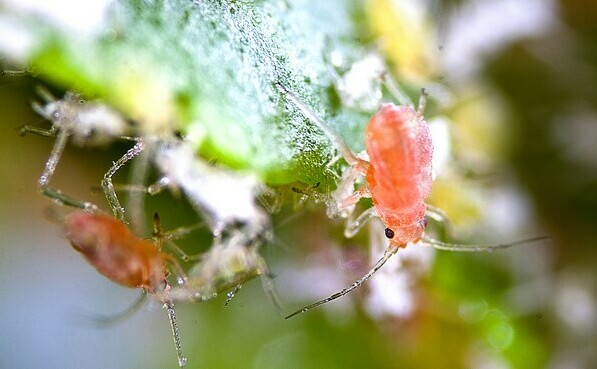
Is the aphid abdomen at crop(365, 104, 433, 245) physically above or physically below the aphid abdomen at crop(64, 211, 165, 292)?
above

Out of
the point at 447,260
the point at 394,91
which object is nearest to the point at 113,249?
the point at 394,91

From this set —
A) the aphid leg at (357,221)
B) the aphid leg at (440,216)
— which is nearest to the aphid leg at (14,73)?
the aphid leg at (357,221)

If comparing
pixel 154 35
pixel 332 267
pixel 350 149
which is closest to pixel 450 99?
pixel 332 267

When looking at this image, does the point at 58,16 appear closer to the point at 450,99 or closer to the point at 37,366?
the point at 37,366

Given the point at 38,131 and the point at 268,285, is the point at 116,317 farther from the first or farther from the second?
the point at 38,131

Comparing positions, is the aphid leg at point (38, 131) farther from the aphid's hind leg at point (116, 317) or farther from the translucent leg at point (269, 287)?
the translucent leg at point (269, 287)

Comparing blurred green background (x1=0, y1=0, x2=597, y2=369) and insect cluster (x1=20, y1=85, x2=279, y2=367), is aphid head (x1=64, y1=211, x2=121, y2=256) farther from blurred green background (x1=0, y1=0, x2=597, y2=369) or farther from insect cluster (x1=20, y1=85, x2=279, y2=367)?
blurred green background (x1=0, y1=0, x2=597, y2=369)

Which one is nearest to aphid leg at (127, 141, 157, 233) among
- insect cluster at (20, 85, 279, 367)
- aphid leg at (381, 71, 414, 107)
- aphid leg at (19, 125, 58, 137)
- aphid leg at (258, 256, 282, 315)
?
insect cluster at (20, 85, 279, 367)
